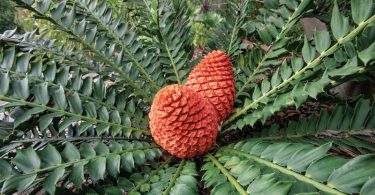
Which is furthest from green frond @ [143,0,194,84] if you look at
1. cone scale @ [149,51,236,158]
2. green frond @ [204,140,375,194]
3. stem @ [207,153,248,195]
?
green frond @ [204,140,375,194]

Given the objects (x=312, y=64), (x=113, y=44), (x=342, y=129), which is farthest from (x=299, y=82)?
(x=113, y=44)

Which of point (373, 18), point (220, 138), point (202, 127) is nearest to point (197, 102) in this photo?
point (202, 127)

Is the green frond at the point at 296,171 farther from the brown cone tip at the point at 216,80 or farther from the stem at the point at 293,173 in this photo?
the brown cone tip at the point at 216,80

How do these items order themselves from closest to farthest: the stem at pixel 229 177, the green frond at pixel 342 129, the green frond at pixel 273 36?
the stem at pixel 229 177, the green frond at pixel 342 129, the green frond at pixel 273 36

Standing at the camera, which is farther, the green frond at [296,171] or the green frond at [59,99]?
the green frond at [59,99]

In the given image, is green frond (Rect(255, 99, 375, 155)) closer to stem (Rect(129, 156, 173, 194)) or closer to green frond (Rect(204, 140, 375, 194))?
green frond (Rect(204, 140, 375, 194))

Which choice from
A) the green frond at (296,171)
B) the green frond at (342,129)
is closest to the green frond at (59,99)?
the green frond at (296,171)

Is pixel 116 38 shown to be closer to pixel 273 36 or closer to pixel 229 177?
pixel 273 36

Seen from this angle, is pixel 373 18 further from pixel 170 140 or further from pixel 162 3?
pixel 162 3
